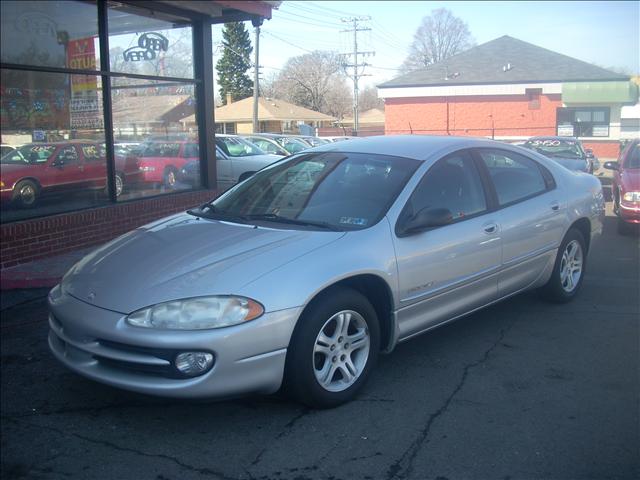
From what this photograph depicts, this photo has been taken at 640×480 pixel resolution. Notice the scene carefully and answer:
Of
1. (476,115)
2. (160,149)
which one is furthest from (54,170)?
(476,115)

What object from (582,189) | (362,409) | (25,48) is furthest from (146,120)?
(362,409)

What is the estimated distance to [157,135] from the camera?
408 inches

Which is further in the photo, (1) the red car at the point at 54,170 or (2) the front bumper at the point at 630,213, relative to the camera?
(2) the front bumper at the point at 630,213

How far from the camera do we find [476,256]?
4.79 metres

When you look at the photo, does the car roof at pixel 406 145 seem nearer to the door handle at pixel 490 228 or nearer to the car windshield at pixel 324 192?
the car windshield at pixel 324 192

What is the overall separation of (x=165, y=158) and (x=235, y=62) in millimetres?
41615

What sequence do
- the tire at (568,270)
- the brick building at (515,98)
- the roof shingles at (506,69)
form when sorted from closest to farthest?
the tire at (568,270)
the brick building at (515,98)
the roof shingles at (506,69)

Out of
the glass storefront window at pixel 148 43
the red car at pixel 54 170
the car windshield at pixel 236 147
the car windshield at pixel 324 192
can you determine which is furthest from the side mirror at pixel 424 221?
the car windshield at pixel 236 147

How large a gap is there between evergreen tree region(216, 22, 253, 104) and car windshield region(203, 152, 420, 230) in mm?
45697

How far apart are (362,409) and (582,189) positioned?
346 centimetres

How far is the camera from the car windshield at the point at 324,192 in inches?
173

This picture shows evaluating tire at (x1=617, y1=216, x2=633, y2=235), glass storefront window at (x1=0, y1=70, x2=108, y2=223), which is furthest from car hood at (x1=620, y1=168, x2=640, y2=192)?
glass storefront window at (x1=0, y1=70, x2=108, y2=223)

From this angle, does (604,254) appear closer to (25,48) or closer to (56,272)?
(56,272)

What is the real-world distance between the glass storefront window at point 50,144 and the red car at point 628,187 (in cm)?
743
